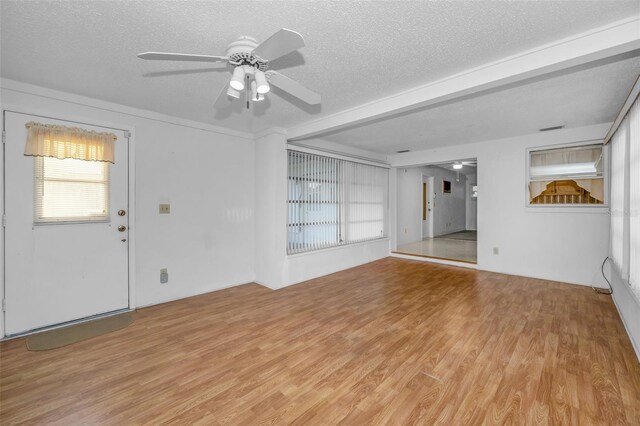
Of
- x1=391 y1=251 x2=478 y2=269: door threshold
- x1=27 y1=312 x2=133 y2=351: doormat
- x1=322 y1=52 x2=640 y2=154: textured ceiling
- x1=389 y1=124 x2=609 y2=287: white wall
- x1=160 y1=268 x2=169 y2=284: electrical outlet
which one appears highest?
x1=322 y1=52 x2=640 y2=154: textured ceiling

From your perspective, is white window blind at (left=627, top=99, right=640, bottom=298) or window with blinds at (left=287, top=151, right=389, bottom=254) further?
window with blinds at (left=287, top=151, right=389, bottom=254)

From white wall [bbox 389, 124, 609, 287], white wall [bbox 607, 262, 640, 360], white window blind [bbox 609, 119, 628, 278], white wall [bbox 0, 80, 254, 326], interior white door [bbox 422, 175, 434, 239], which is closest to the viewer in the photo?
white wall [bbox 607, 262, 640, 360]

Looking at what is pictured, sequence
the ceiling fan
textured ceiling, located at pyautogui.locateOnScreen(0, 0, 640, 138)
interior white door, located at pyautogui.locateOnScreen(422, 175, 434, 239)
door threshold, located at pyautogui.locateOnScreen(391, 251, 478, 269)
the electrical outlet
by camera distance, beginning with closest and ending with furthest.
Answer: the ceiling fan → textured ceiling, located at pyautogui.locateOnScreen(0, 0, 640, 138) → the electrical outlet → door threshold, located at pyautogui.locateOnScreen(391, 251, 478, 269) → interior white door, located at pyautogui.locateOnScreen(422, 175, 434, 239)

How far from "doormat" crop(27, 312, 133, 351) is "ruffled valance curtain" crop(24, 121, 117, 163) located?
1827 mm

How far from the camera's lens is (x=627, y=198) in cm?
281

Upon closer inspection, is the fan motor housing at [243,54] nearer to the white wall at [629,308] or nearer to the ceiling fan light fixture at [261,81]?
the ceiling fan light fixture at [261,81]

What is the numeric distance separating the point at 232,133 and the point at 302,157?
1.19m

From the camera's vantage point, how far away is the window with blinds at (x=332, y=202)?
15.1 ft

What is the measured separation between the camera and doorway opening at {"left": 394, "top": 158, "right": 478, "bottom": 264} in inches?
273

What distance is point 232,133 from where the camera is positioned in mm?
4273

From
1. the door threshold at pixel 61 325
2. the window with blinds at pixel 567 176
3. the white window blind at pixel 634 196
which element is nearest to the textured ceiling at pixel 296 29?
the white window blind at pixel 634 196

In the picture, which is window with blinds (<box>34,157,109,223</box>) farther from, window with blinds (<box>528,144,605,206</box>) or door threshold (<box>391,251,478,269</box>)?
window with blinds (<box>528,144,605,206</box>)

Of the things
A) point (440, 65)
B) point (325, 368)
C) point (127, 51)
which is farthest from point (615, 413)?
point (127, 51)

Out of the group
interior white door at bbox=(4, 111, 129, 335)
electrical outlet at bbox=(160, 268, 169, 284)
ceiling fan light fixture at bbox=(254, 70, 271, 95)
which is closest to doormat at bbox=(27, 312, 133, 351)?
interior white door at bbox=(4, 111, 129, 335)
